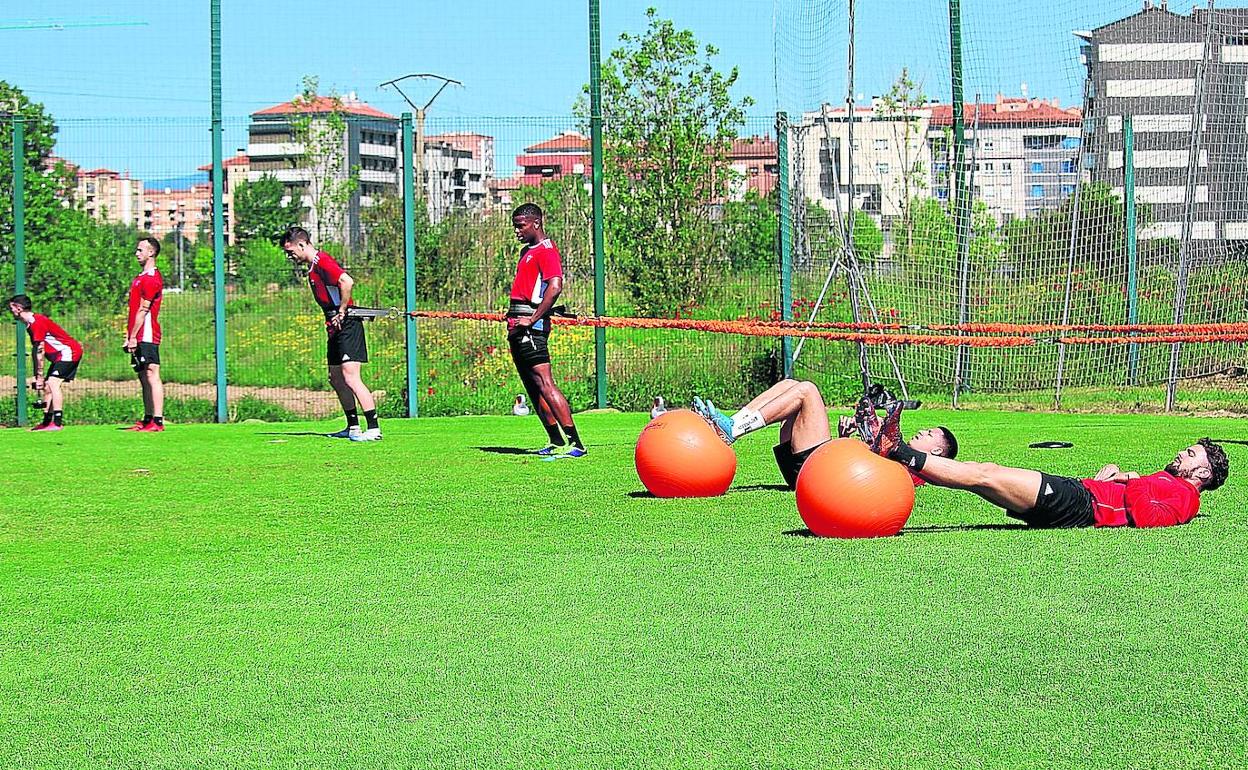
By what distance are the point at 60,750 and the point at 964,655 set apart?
107 inches

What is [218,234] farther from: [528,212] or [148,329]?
[528,212]

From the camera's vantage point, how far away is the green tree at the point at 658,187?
16.3m

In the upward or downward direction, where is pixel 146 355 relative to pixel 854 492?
upward

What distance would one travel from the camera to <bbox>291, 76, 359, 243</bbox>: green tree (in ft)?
60.6

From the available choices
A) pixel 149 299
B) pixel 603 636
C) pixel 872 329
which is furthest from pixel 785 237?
pixel 603 636

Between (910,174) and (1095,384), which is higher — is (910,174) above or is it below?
above

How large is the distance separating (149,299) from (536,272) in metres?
4.91

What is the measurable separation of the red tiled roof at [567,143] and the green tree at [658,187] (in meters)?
0.30

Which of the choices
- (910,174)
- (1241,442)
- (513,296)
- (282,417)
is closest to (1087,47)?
(910,174)

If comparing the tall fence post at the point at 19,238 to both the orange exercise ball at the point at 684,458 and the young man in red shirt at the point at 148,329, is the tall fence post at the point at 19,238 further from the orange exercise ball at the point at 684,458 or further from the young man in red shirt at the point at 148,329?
the orange exercise ball at the point at 684,458

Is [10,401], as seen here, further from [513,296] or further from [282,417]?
[513,296]

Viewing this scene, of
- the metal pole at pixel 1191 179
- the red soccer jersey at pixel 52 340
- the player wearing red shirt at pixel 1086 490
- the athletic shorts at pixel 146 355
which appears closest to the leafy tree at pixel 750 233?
the metal pole at pixel 1191 179

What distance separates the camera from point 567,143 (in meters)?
16.5

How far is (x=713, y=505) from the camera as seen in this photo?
322 inches
